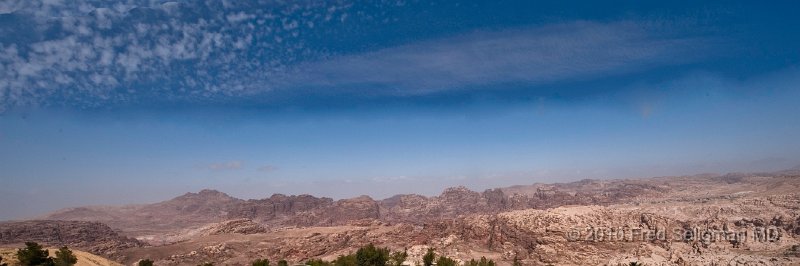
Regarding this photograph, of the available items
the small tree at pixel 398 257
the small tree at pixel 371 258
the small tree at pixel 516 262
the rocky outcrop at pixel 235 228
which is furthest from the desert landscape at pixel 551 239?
the small tree at pixel 371 258

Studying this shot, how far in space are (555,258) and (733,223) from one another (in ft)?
134

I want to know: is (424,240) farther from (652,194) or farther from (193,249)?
(652,194)

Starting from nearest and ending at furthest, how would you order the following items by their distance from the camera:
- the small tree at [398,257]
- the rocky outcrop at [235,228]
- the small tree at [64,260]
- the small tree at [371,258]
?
1. the small tree at [64,260]
2. the small tree at [371,258]
3. the small tree at [398,257]
4. the rocky outcrop at [235,228]

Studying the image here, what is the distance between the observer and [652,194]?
19850 cm

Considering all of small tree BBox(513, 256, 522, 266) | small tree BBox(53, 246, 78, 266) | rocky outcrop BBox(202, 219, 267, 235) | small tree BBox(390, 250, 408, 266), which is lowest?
small tree BBox(513, 256, 522, 266)

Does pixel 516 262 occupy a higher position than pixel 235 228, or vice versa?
pixel 235 228

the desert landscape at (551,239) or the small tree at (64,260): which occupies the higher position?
the small tree at (64,260)

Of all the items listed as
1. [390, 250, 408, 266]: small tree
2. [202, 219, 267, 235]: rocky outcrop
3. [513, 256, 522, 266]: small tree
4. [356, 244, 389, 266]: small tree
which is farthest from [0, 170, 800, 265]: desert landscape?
[356, 244, 389, 266]: small tree

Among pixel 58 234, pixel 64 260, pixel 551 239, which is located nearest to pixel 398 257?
pixel 551 239

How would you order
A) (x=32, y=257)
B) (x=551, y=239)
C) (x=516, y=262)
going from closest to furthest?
(x=32, y=257) → (x=516, y=262) → (x=551, y=239)

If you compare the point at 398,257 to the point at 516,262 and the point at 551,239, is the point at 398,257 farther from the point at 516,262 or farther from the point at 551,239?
the point at 551,239

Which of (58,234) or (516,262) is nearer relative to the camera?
(516,262)

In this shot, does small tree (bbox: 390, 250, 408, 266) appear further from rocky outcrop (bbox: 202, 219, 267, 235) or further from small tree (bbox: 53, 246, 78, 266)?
rocky outcrop (bbox: 202, 219, 267, 235)

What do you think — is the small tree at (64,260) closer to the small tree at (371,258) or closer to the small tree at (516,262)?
the small tree at (371,258)
